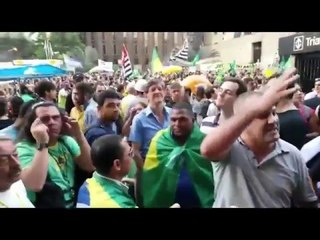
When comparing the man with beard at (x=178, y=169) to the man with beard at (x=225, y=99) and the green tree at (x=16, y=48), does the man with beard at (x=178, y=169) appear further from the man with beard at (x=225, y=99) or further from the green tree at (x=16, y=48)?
the green tree at (x=16, y=48)

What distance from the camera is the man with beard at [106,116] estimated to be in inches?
102

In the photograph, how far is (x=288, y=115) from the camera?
8.30ft

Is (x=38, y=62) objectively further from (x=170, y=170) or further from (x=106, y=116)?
(x=170, y=170)

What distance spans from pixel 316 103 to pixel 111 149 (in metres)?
1.28

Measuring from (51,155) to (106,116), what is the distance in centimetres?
41

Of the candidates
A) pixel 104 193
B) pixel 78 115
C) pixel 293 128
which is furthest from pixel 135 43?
pixel 293 128

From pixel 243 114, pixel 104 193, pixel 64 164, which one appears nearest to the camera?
pixel 104 193

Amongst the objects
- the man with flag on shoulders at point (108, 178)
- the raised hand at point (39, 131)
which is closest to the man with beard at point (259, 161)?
the man with flag on shoulders at point (108, 178)

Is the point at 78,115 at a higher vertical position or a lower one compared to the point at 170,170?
higher

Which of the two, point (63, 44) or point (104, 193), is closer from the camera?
point (104, 193)

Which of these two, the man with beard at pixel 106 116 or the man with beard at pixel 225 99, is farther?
the man with beard at pixel 106 116

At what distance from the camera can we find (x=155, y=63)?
256 cm

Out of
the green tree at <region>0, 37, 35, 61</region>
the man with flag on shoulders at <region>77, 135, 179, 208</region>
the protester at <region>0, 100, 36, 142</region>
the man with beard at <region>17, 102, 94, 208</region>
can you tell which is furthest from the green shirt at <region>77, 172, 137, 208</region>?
the green tree at <region>0, 37, 35, 61</region>
